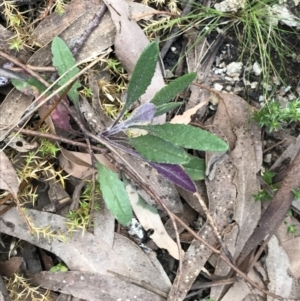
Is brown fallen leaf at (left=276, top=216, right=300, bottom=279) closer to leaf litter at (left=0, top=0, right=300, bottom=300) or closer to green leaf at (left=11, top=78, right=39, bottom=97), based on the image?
leaf litter at (left=0, top=0, right=300, bottom=300)

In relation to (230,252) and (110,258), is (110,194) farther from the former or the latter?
(230,252)

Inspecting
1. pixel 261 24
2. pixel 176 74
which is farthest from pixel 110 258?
pixel 261 24

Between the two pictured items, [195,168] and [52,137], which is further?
[195,168]

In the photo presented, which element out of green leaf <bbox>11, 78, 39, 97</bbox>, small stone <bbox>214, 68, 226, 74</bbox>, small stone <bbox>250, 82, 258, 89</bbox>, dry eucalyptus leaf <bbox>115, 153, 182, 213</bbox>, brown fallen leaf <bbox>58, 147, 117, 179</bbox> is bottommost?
dry eucalyptus leaf <bbox>115, 153, 182, 213</bbox>

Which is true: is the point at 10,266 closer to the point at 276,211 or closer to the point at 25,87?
the point at 25,87

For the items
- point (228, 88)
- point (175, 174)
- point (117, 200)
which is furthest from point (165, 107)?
point (228, 88)

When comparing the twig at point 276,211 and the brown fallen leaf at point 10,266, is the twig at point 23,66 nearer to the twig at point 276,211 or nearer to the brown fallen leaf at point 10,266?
the brown fallen leaf at point 10,266

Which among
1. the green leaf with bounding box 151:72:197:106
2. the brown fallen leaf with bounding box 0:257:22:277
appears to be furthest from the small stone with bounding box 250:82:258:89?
the brown fallen leaf with bounding box 0:257:22:277
